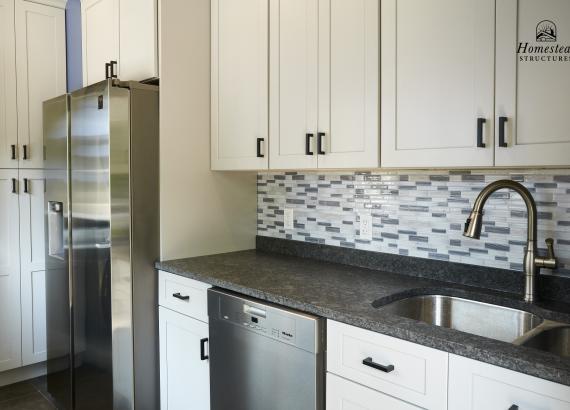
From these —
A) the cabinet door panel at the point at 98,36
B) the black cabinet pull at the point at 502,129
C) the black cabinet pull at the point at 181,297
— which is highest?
the cabinet door panel at the point at 98,36

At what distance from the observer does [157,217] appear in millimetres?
2193

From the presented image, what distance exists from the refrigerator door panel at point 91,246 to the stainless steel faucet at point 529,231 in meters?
1.51

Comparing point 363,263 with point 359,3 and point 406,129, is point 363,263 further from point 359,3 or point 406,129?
point 359,3

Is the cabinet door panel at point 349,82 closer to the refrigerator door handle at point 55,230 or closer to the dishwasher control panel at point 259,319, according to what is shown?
the dishwasher control panel at point 259,319

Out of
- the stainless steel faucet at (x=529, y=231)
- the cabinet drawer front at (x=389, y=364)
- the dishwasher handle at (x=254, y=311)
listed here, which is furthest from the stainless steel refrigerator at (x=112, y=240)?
the stainless steel faucet at (x=529, y=231)

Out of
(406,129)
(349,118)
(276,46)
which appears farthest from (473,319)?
(276,46)

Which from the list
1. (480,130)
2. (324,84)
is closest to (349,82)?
(324,84)

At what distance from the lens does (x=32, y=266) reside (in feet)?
9.60

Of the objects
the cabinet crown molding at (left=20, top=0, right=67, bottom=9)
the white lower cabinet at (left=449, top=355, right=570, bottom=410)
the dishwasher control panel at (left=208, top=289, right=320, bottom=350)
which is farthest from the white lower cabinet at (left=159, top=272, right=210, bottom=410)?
the cabinet crown molding at (left=20, top=0, right=67, bottom=9)

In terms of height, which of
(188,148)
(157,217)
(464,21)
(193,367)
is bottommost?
(193,367)

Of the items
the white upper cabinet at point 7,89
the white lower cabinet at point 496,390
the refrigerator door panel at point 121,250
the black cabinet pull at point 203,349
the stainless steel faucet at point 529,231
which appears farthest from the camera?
the white upper cabinet at point 7,89

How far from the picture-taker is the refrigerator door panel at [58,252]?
8.04 feet

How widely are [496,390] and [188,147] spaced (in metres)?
1.69

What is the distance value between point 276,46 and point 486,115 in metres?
0.99
